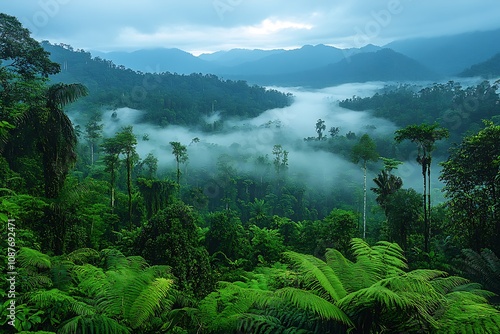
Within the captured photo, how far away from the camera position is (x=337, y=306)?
3623mm

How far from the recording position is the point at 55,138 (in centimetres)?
825

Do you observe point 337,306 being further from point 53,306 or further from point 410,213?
point 410,213

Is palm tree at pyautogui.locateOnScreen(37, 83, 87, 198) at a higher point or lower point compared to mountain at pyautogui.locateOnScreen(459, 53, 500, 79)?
lower

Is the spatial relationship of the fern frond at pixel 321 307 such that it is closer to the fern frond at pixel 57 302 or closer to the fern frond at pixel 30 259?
the fern frond at pixel 57 302

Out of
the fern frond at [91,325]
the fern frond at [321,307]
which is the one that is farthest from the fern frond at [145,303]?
the fern frond at [321,307]

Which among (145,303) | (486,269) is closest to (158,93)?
(486,269)

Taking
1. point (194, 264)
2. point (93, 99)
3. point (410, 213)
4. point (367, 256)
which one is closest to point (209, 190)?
point (410, 213)

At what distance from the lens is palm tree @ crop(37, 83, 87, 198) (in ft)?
26.9

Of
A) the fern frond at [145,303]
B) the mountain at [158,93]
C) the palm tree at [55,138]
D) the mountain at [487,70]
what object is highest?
the mountain at [487,70]

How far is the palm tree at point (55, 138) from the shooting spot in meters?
8.21

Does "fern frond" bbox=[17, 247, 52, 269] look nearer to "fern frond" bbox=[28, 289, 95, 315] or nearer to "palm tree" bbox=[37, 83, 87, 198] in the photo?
"fern frond" bbox=[28, 289, 95, 315]

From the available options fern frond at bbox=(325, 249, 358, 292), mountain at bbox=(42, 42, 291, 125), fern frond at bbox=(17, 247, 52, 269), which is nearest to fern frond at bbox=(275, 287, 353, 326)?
fern frond at bbox=(325, 249, 358, 292)

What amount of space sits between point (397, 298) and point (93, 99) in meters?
113

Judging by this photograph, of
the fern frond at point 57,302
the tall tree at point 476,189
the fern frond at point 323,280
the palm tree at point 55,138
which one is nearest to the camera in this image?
the fern frond at point 57,302
